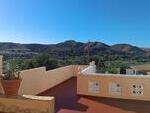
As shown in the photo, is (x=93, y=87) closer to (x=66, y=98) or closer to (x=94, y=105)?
(x=66, y=98)

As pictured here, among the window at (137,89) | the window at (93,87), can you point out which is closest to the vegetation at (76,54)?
the window at (93,87)

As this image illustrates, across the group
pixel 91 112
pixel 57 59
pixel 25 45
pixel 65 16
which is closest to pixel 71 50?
pixel 57 59

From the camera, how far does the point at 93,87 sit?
8891 millimetres

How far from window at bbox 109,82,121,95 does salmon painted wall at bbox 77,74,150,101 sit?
8 centimetres

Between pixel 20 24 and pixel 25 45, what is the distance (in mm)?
1901

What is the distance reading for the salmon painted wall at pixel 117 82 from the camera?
8156 millimetres

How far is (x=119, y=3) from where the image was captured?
2384cm

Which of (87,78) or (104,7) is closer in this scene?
(87,78)

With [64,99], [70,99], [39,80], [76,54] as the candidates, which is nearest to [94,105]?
[70,99]

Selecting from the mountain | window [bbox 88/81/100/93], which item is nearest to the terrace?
window [bbox 88/81/100/93]

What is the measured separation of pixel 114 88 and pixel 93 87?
846 mm

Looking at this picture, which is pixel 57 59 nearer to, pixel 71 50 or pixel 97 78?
pixel 71 50

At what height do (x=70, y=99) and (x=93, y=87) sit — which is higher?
(x=93, y=87)

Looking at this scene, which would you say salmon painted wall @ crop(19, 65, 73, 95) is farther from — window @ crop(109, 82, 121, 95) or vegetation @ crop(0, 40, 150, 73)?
vegetation @ crop(0, 40, 150, 73)
